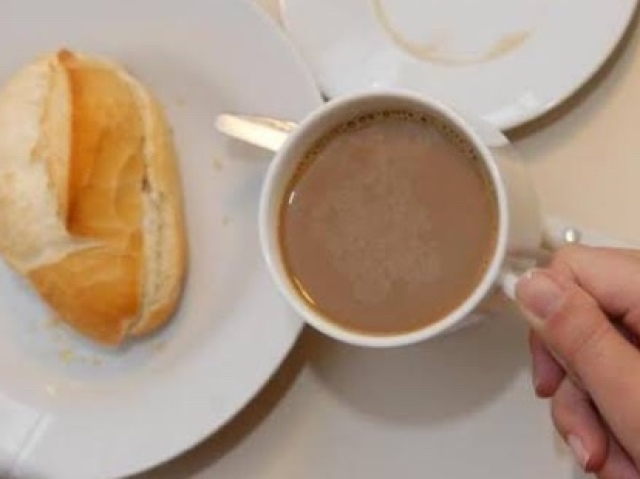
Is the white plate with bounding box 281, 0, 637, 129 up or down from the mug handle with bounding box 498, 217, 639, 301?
up

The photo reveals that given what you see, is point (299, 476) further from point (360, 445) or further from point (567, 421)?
point (567, 421)

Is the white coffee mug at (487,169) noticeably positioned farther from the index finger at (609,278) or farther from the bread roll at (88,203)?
the bread roll at (88,203)

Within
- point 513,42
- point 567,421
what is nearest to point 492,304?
point 567,421

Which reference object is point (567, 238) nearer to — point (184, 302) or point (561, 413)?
point (561, 413)

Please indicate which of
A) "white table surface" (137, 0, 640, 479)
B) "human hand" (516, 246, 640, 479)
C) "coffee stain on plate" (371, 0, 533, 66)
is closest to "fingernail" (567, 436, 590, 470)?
"human hand" (516, 246, 640, 479)

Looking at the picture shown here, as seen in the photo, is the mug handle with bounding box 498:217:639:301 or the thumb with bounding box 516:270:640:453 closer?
the thumb with bounding box 516:270:640:453

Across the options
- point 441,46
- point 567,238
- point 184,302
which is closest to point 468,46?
point 441,46

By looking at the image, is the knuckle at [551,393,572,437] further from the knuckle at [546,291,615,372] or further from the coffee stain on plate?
the coffee stain on plate
